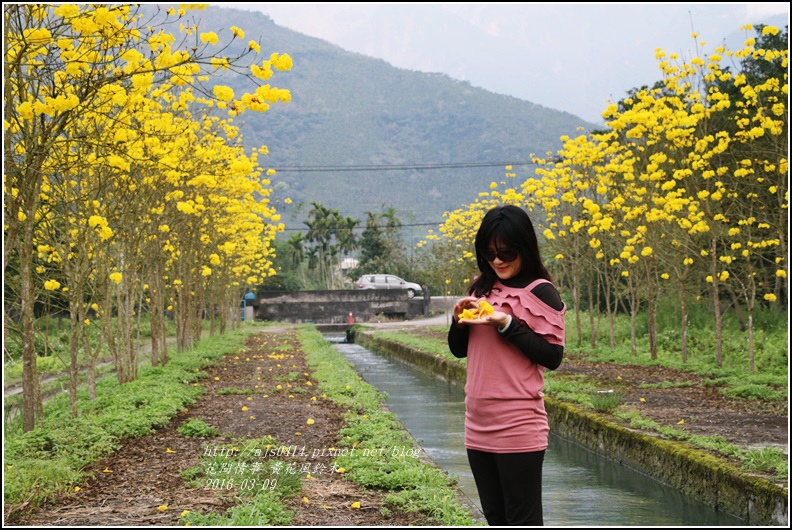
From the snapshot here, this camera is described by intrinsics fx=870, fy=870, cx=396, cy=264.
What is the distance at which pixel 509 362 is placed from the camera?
3.26 m

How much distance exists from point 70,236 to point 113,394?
2.01 meters

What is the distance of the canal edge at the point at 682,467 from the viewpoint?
6.17 metres

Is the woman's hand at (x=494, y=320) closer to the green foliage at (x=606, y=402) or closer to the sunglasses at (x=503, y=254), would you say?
the sunglasses at (x=503, y=254)

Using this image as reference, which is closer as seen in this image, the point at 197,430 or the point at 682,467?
the point at 682,467

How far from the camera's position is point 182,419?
8875 mm

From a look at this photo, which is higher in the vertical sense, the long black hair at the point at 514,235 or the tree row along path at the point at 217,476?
the long black hair at the point at 514,235

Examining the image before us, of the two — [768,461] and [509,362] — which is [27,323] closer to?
[509,362]

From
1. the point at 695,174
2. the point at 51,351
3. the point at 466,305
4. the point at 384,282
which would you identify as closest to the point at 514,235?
the point at 466,305

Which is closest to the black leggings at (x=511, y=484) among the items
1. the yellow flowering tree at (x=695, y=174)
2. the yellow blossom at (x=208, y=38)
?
the yellow blossom at (x=208, y=38)

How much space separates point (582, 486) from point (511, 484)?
537 cm

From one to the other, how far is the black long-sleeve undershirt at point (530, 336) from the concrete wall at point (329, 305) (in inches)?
1566

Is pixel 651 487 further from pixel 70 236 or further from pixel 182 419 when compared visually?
pixel 70 236

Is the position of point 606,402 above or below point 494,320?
below

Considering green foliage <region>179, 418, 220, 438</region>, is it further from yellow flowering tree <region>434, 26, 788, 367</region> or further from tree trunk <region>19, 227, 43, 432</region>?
yellow flowering tree <region>434, 26, 788, 367</region>
